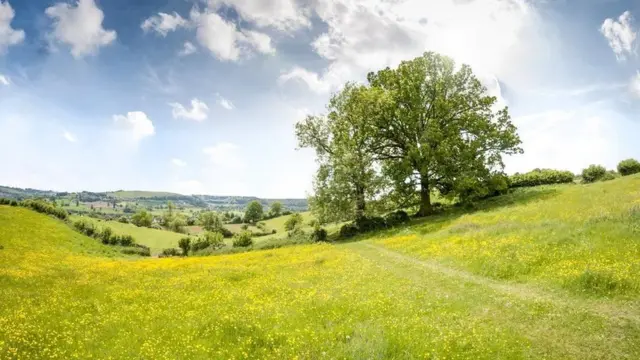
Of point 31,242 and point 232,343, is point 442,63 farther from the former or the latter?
point 31,242

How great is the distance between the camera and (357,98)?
52781 millimetres

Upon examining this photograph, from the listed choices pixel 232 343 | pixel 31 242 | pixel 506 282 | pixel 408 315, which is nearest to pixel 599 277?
pixel 506 282

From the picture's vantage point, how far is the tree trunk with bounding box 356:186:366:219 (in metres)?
51.5

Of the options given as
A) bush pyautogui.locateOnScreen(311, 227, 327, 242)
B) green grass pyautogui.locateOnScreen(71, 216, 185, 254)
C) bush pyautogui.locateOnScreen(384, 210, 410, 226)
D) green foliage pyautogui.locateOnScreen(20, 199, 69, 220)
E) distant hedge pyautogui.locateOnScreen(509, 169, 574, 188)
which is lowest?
green grass pyautogui.locateOnScreen(71, 216, 185, 254)

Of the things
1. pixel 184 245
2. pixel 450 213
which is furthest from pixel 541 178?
pixel 184 245

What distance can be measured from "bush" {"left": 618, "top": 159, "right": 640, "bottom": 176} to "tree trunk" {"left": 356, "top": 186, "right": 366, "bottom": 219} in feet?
110

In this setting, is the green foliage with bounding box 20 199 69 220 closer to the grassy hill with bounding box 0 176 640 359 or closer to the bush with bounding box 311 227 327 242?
the grassy hill with bounding box 0 176 640 359

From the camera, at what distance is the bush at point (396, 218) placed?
4983 centimetres

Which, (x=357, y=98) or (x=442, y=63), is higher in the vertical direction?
(x=442, y=63)

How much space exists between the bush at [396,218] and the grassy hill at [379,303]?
692 inches

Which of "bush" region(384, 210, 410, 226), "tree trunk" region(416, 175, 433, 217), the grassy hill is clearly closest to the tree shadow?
"bush" region(384, 210, 410, 226)

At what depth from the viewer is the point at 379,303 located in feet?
54.5

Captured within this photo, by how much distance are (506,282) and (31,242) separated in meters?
51.1

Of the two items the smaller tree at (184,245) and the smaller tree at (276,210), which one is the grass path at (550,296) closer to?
the smaller tree at (184,245)
